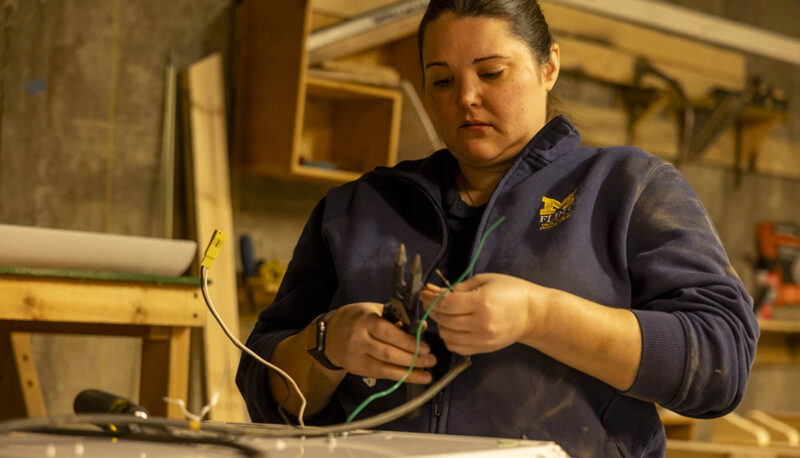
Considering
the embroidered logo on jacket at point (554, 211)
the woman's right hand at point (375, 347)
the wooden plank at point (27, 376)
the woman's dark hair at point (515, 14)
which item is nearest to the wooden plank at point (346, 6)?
the wooden plank at point (27, 376)

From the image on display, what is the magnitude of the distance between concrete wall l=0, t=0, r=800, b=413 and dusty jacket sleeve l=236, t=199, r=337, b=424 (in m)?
1.42

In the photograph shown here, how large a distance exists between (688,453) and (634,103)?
152cm

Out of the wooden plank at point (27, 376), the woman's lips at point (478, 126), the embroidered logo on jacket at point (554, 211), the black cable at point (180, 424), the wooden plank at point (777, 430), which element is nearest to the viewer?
the black cable at point (180, 424)

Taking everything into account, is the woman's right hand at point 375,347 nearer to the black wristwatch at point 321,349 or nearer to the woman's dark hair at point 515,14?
the black wristwatch at point 321,349

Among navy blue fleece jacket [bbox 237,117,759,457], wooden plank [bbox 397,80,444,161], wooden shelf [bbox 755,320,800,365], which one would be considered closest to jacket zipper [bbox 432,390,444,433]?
navy blue fleece jacket [bbox 237,117,759,457]

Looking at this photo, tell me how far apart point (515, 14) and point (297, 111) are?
1368 mm

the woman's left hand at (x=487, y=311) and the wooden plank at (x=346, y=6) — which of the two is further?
the wooden plank at (x=346, y=6)

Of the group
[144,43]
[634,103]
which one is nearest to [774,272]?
[634,103]

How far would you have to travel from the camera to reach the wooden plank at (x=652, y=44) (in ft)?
10.4

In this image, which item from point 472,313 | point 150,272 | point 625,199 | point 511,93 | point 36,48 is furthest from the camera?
point 36,48

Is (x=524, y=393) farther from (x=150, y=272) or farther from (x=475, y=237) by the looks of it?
(x=150, y=272)

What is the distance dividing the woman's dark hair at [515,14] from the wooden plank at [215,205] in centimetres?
141

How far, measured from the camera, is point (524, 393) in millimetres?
879

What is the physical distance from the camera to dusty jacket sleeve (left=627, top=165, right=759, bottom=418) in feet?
2.60
